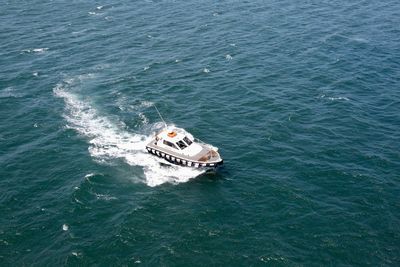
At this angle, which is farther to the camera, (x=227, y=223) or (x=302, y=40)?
(x=302, y=40)

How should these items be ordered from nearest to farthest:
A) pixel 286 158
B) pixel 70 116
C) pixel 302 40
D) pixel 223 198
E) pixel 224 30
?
pixel 223 198 < pixel 286 158 < pixel 70 116 < pixel 302 40 < pixel 224 30

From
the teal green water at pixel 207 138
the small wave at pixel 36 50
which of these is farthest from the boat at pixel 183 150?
the small wave at pixel 36 50

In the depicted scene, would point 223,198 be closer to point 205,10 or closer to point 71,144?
point 71,144

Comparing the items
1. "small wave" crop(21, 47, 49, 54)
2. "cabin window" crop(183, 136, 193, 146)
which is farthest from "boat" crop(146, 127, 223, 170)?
"small wave" crop(21, 47, 49, 54)

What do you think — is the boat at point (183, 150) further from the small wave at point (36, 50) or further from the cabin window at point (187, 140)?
the small wave at point (36, 50)

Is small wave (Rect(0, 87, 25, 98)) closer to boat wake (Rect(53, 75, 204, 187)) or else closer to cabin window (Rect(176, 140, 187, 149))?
boat wake (Rect(53, 75, 204, 187))

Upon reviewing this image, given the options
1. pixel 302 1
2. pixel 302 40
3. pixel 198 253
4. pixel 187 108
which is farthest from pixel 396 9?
pixel 198 253

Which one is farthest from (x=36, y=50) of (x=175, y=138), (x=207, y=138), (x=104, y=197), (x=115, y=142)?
(x=104, y=197)
